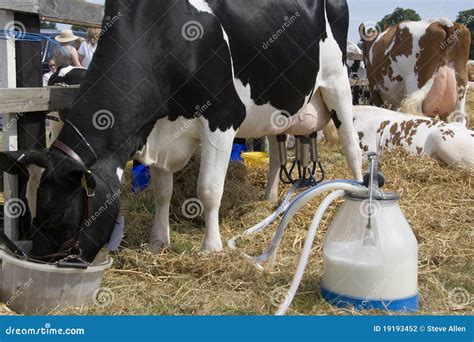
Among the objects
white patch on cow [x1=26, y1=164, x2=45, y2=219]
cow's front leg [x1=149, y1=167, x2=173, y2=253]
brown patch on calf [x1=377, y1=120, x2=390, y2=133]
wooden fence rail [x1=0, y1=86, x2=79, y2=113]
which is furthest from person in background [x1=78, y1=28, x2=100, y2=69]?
white patch on cow [x1=26, y1=164, x2=45, y2=219]

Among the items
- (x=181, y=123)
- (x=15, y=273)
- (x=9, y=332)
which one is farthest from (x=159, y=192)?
(x=9, y=332)

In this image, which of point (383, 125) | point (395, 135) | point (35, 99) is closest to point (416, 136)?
point (395, 135)

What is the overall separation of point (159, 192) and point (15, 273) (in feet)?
4.48

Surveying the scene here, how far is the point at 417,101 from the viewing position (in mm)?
7930

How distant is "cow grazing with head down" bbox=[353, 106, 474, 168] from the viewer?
5773 mm

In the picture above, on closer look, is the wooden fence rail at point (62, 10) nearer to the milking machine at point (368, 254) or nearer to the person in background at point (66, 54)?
the milking machine at point (368, 254)

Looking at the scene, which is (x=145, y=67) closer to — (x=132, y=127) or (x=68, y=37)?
(x=132, y=127)

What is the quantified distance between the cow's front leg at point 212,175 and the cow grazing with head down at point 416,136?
2.90 m

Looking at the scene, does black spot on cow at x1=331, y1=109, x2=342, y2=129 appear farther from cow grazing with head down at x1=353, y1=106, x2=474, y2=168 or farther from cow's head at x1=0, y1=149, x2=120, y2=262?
cow's head at x1=0, y1=149, x2=120, y2=262

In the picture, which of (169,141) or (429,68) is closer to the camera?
(169,141)

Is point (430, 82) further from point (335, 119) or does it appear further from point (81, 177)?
point (81, 177)

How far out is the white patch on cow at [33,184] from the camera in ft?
9.56

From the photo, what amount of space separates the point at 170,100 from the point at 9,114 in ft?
3.17

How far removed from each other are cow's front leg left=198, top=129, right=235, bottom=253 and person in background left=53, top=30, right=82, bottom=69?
171 inches
